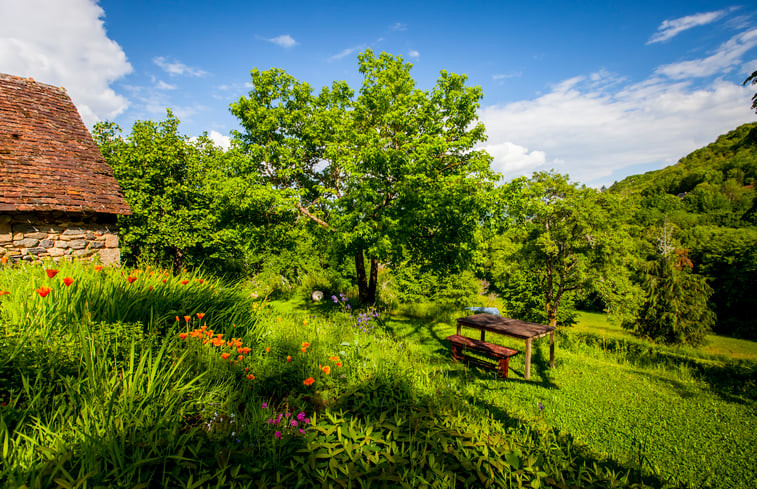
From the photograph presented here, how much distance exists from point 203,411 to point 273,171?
9256 mm

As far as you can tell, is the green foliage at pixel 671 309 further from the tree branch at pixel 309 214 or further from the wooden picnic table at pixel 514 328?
the tree branch at pixel 309 214

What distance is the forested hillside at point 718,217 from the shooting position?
1080 inches

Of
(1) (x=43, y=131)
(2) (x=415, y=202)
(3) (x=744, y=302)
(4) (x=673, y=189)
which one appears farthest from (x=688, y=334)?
(4) (x=673, y=189)

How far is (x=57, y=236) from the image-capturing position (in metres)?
7.00

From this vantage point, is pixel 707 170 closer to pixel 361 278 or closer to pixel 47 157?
pixel 361 278

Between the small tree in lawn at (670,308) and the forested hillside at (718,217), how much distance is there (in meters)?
4.48

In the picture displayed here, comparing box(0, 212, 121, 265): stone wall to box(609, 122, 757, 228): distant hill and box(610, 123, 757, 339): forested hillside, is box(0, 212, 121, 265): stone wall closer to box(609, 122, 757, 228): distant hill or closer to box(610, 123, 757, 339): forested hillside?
box(610, 123, 757, 339): forested hillside

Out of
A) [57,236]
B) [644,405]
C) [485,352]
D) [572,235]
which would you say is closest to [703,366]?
[644,405]

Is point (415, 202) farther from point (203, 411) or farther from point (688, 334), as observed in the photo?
point (688, 334)

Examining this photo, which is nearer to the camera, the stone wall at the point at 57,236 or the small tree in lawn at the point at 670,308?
the stone wall at the point at 57,236

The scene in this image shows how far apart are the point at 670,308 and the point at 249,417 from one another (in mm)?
21068

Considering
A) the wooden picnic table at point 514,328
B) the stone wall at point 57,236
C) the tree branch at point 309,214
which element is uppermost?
the tree branch at point 309,214

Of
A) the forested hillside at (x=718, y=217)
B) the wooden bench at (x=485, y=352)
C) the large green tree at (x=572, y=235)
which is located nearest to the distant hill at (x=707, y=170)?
the forested hillside at (x=718, y=217)

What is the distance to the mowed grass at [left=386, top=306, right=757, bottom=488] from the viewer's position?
382 centimetres
